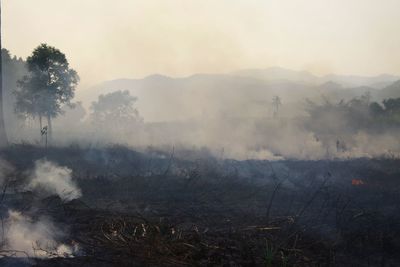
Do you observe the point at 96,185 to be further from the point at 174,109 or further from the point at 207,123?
the point at 174,109

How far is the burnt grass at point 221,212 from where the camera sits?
9.69 metres

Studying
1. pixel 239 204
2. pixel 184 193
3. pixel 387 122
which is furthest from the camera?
pixel 387 122

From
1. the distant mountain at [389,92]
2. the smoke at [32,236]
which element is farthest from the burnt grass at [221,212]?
the distant mountain at [389,92]

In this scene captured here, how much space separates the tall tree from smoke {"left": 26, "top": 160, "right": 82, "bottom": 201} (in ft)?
57.8

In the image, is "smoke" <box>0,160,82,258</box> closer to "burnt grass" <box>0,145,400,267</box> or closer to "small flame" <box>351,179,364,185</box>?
"burnt grass" <box>0,145,400,267</box>

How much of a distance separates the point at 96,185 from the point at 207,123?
39478mm

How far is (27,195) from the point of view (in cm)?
1354

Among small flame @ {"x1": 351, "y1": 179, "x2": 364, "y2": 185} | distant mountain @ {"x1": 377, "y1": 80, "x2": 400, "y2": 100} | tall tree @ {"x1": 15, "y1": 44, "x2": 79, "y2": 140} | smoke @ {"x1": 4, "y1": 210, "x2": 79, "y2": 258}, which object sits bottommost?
small flame @ {"x1": 351, "y1": 179, "x2": 364, "y2": 185}

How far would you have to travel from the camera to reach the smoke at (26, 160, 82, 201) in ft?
51.2

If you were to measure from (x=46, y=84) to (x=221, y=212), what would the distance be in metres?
24.4

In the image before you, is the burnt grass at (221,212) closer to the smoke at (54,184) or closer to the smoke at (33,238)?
the smoke at (33,238)

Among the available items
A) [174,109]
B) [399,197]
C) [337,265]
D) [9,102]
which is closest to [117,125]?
[9,102]

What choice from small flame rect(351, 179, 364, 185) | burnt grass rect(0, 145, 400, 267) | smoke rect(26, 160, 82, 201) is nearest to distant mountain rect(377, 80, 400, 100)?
burnt grass rect(0, 145, 400, 267)

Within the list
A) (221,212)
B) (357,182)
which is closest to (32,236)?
(221,212)
